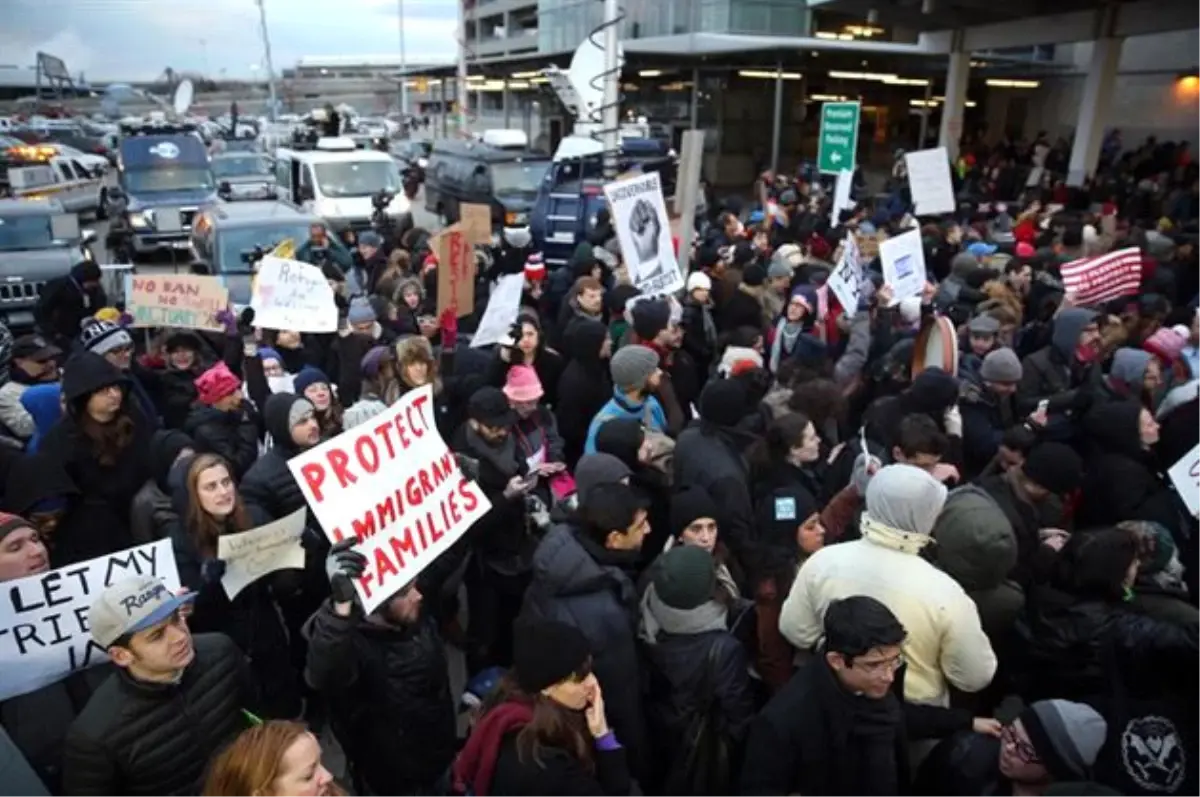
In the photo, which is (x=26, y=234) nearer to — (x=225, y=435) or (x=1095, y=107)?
(x=225, y=435)

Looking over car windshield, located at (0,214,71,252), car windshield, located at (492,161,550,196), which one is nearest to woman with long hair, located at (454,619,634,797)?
car windshield, located at (0,214,71,252)

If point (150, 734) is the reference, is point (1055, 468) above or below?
above

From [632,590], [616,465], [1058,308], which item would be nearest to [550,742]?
[632,590]

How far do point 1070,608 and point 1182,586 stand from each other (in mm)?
744

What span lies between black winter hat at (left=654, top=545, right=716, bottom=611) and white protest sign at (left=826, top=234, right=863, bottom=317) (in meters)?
4.22

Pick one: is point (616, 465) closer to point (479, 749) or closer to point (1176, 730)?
point (479, 749)

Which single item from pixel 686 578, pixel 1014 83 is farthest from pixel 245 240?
pixel 1014 83

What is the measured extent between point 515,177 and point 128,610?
59.4 ft

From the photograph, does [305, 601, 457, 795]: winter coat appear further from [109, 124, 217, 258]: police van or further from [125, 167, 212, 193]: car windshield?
[125, 167, 212, 193]: car windshield

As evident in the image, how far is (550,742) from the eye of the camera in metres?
2.59

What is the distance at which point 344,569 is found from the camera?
302 cm

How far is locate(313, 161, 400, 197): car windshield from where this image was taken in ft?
64.3

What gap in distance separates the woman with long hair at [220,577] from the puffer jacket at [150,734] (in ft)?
2.45

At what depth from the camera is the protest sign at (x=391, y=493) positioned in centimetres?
315
